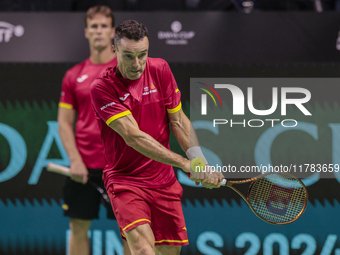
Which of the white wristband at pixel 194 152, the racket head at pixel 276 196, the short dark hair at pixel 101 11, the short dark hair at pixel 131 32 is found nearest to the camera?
the short dark hair at pixel 131 32

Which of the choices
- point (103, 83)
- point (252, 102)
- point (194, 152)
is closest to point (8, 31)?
point (103, 83)

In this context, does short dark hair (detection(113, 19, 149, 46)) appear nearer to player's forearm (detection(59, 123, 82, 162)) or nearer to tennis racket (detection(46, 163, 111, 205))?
player's forearm (detection(59, 123, 82, 162))

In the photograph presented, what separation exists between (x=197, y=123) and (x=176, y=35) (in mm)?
829

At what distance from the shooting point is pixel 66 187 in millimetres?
3939

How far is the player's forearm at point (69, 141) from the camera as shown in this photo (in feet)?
12.6

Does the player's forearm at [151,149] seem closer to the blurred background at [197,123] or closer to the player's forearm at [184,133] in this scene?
the player's forearm at [184,133]

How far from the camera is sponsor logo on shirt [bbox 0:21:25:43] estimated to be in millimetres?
4039

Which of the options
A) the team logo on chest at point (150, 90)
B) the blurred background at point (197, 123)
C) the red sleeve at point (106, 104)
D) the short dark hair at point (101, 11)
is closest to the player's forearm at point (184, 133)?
the team logo on chest at point (150, 90)

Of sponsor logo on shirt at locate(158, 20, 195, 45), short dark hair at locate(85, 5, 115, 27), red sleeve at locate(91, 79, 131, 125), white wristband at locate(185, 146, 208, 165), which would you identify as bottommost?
white wristband at locate(185, 146, 208, 165)

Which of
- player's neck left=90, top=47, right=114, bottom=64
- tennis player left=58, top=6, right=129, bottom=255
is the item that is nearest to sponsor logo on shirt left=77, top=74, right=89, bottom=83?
tennis player left=58, top=6, right=129, bottom=255

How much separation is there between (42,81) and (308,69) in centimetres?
246

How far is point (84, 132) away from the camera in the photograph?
3.81 metres

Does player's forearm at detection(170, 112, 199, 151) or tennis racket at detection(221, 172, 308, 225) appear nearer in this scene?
player's forearm at detection(170, 112, 199, 151)

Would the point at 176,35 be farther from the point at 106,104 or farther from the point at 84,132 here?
the point at 106,104
